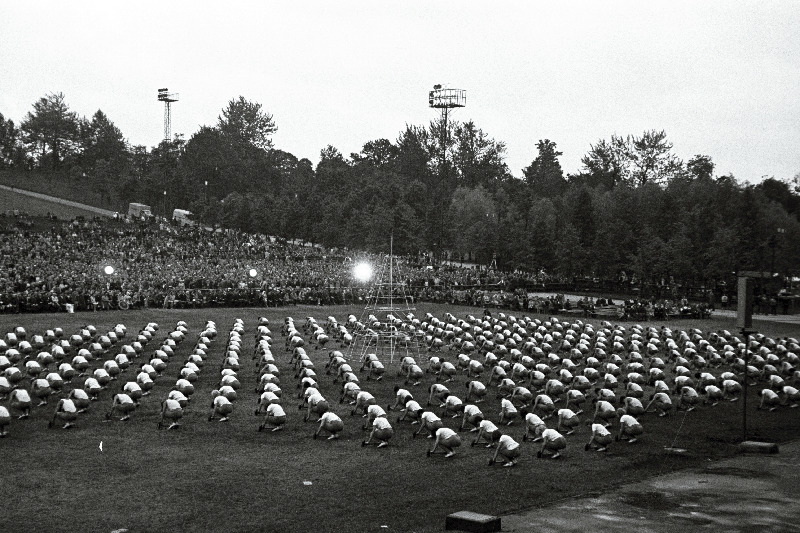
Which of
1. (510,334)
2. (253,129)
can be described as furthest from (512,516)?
(253,129)

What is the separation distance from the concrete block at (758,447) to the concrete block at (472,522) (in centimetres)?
1202

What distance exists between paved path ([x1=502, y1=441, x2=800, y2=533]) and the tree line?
153 feet

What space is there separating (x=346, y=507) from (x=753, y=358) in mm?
28945

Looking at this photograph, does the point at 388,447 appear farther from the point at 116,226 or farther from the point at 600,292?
the point at 116,226

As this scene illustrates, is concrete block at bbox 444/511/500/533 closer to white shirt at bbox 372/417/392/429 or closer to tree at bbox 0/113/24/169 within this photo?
white shirt at bbox 372/417/392/429

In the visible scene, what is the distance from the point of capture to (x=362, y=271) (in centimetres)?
8700

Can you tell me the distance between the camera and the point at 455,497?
72.3 ft

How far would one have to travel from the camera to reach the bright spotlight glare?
3346 inches

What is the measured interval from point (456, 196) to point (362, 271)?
5184 centimetres

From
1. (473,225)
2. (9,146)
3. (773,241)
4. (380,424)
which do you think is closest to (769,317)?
(773,241)

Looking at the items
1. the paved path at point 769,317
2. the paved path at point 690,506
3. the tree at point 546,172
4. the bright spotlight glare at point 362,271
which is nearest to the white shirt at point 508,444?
the paved path at point 690,506

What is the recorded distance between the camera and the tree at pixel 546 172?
169812mm

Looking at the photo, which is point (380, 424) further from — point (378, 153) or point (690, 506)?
point (378, 153)

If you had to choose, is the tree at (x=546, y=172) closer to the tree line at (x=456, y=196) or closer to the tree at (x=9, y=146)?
the tree line at (x=456, y=196)
